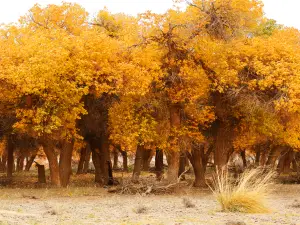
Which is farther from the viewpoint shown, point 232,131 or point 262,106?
point 232,131

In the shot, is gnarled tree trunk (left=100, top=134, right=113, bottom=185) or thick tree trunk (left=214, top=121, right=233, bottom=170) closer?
thick tree trunk (left=214, top=121, right=233, bottom=170)

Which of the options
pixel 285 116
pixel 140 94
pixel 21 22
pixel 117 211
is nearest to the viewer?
pixel 117 211

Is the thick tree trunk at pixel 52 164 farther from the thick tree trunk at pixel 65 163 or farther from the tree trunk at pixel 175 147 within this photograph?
the tree trunk at pixel 175 147

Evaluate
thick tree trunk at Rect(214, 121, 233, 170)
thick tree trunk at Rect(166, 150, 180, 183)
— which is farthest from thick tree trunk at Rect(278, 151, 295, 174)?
thick tree trunk at Rect(166, 150, 180, 183)

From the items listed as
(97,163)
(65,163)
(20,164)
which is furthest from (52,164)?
(20,164)

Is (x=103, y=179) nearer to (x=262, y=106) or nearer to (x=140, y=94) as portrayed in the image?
(x=140, y=94)

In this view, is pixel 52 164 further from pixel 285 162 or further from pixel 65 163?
pixel 285 162

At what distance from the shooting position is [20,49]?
20.7 m

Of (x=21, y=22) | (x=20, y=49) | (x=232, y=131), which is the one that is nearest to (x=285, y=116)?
(x=232, y=131)

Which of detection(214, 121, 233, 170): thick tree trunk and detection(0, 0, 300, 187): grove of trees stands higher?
detection(0, 0, 300, 187): grove of trees

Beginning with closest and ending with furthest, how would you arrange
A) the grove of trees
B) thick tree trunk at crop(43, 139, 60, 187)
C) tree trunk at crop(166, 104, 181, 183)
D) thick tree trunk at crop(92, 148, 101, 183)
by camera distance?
the grove of trees → tree trunk at crop(166, 104, 181, 183) → thick tree trunk at crop(43, 139, 60, 187) → thick tree trunk at crop(92, 148, 101, 183)

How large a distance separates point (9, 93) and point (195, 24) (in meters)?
8.24

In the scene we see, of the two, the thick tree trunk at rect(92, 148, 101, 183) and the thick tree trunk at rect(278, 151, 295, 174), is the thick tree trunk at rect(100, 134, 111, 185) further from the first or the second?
the thick tree trunk at rect(278, 151, 295, 174)

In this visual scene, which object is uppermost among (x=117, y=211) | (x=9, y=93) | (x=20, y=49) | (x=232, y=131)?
(x=20, y=49)
